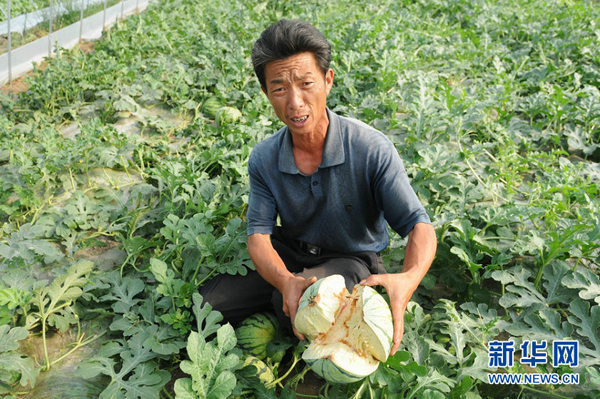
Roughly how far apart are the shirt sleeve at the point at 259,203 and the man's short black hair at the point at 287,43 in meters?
0.55

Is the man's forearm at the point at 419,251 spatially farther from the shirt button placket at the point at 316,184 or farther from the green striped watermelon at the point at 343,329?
the shirt button placket at the point at 316,184

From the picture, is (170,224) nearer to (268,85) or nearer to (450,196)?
(268,85)

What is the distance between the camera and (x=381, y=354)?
5.86 feet

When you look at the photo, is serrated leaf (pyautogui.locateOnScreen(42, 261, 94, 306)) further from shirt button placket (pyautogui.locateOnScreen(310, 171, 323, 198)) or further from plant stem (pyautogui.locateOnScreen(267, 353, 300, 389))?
shirt button placket (pyautogui.locateOnScreen(310, 171, 323, 198))

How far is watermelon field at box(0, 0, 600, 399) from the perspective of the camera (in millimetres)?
2150

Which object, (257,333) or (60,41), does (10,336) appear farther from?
(60,41)

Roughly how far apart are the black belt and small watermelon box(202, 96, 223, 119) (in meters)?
2.56

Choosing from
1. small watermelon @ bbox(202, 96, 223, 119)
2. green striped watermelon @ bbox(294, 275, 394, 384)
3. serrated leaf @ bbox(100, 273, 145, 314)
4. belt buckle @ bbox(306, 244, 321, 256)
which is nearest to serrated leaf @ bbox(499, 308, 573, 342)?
green striped watermelon @ bbox(294, 275, 394, 384)

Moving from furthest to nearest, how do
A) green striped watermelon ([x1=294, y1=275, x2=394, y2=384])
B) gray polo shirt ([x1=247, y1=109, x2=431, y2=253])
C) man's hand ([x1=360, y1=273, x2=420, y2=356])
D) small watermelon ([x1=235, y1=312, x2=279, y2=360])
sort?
small watermelon ([x1=235, y1=312, x2=279, y2=360]) → gray polo shirt ([x1=247, y1=109, x2=431, y2=253]) → man's hand ([x1=360, y1=273, x2=420, y2=356]) → green striped watermelon ([x1=294, y1=275, x2=394, y2=384])

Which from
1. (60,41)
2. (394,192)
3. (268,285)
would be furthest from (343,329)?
(60,41)

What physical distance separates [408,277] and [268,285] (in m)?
0.92

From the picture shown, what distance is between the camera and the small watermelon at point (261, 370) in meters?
2.24

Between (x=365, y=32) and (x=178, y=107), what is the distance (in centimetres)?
273

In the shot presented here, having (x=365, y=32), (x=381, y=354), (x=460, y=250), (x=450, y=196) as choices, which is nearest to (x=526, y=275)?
(x=460, y=250)
